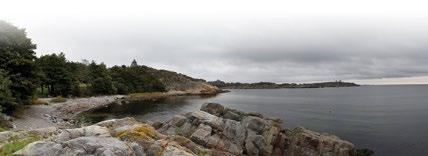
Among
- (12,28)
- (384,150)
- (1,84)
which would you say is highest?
(12,28)

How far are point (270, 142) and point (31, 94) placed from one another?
46.4 meters

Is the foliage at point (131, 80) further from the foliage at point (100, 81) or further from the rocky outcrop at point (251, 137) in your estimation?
the rocky outcrop at point (251, 137)

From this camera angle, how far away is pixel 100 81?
150m

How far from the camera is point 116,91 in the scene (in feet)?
535

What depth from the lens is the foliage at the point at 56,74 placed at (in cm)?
11466

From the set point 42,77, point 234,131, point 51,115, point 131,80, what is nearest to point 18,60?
point 51,115

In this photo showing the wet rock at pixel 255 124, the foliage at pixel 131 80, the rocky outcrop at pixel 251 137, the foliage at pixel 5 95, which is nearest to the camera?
the rocky outcrop at pixel 251 137

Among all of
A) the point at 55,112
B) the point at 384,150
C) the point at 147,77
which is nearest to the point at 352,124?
the point at 384,150

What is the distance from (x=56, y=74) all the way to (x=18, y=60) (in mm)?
50879

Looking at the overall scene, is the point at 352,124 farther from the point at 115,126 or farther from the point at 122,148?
the point at 122,148

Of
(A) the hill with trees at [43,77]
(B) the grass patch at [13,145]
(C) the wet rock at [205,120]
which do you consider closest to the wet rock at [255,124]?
(C) the wet rock at [205,120]

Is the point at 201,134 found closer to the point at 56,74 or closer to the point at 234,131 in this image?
the point at 234,131

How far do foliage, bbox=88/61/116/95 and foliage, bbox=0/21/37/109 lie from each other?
248 feet

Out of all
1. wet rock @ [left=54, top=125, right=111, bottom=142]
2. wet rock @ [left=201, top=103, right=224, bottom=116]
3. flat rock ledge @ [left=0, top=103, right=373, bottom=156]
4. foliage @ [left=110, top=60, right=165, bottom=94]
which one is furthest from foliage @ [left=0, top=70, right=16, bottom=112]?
foliage @ [left=110, top=60, right=165, bottom=94]
